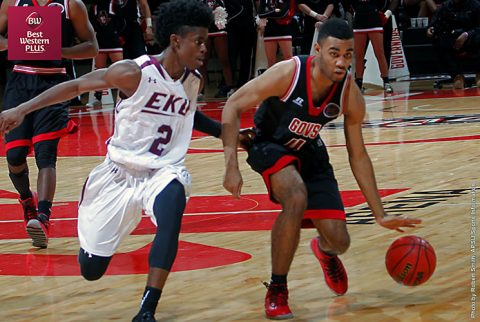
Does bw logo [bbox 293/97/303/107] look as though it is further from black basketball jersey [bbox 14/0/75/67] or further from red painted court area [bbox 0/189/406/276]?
black basketball jersey [bbox 14/0/75/67]

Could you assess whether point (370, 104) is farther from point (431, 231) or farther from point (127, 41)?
point (431, 231)

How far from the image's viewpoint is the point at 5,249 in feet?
22.8

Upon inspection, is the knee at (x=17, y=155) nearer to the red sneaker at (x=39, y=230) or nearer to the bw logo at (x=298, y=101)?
the red sneaker at (x=39, y=230)

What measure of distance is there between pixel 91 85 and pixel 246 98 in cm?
74

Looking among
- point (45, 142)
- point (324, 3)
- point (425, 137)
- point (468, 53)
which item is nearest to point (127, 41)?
point (324, 3)

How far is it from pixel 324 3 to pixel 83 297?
1184 centimetres

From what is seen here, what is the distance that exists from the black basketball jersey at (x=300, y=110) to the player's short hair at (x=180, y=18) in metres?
0.53

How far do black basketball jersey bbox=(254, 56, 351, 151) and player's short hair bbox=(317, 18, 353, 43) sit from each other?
0.18 metres

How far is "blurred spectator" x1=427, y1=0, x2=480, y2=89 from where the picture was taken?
1588 cm

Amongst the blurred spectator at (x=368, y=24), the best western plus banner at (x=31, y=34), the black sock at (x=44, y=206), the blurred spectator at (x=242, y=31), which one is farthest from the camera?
the blurred spectator at (x=242, y=31)

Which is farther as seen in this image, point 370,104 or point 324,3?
point 324,3

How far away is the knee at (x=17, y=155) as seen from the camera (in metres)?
7.12

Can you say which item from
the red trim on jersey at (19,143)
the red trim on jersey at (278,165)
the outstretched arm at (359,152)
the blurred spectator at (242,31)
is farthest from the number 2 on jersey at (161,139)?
the blurred spectator at (242,31)

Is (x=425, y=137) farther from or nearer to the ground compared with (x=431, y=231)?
nearer to the ground
